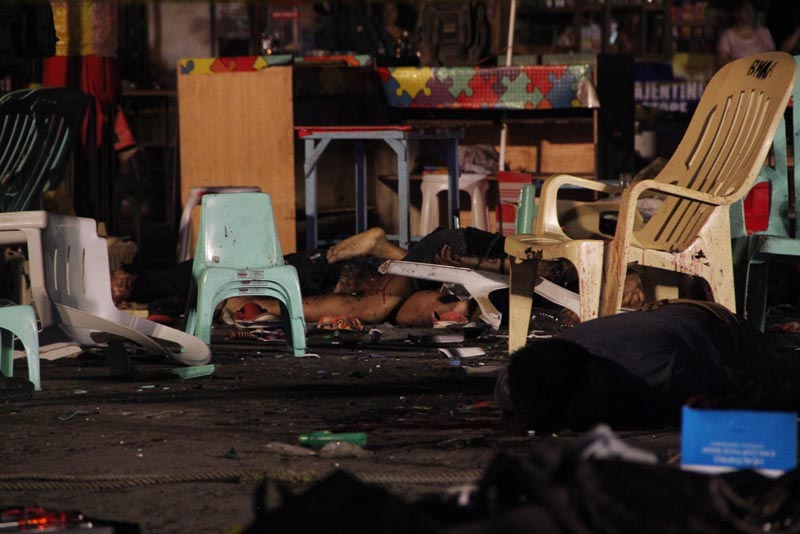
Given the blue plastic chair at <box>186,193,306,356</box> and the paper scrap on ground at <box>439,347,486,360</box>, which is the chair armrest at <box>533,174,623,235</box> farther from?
the blue plastic chair at <box>186,193,306,356</box>

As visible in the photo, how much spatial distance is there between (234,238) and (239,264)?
0.14m

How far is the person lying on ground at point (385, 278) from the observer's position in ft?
24.6

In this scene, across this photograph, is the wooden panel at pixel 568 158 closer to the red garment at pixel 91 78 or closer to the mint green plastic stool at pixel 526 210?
the mint green plastic stool at pixel 526 210

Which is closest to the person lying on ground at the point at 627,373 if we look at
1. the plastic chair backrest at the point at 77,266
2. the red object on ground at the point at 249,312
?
the plastic chair backrest at the point at 77,266

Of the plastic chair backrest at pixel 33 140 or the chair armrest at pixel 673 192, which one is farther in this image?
the plastic chair backrest at pixel 33 140

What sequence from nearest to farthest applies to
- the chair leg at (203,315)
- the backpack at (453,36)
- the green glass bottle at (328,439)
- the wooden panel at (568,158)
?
the green glass bottle at (328,439)
the chair leg at (203,315)
the backpack at (453,36)
the wooden panel at (568,158)

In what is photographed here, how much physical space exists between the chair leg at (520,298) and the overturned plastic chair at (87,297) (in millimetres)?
1397

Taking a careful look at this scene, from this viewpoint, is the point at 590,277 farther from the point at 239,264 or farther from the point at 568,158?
the point at 568,158

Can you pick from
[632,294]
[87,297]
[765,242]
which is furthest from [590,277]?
[87,297]

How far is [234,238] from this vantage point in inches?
263

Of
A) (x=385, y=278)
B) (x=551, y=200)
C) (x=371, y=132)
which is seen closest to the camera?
(x=551, y=200)

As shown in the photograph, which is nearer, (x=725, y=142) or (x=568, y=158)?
(x=725, y=142)

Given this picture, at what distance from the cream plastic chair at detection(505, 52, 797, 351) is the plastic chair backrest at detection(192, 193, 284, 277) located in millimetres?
1437

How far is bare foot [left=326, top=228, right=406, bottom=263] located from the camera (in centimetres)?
812
